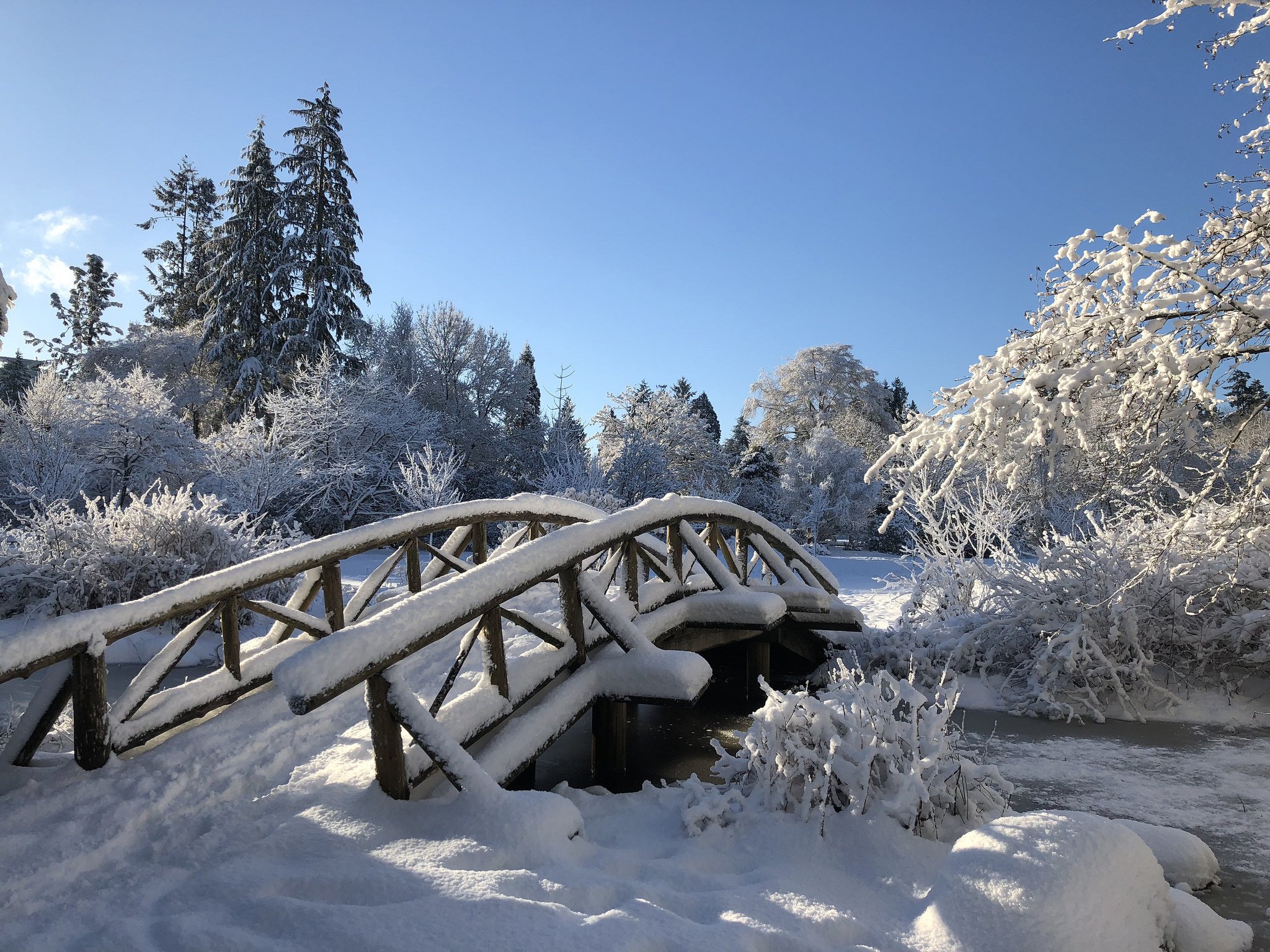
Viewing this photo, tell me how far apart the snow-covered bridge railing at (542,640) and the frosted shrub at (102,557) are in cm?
Answer: 648

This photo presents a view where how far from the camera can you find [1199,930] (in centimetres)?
295

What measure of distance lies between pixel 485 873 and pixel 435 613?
1086 mm

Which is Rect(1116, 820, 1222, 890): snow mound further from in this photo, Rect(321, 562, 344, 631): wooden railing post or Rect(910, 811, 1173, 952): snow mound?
Rect(321, 562, 344, 631): wooden railing post

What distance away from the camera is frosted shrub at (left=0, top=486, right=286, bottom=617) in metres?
10.4

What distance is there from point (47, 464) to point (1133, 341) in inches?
776

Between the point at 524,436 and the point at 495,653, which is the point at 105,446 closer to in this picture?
the point at 524,436

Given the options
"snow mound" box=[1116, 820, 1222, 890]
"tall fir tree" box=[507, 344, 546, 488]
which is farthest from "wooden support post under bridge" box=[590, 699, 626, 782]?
"tall fir tree" box=[507, 344, 546, 488]

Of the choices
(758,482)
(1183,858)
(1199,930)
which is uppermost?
(758,482)

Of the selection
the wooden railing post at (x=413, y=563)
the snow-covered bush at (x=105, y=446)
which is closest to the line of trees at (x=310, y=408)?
the snow-covered bush at (x=105, y=446)

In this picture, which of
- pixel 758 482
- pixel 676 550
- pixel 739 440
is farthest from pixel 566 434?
pixel 739 440

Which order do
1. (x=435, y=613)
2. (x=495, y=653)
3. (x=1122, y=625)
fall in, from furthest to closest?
(x=1122, y=625) → (x=495, y=653) → (x=435, y=613)

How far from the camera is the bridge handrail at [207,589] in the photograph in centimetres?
323

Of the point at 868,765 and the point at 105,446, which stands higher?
the point at 105,446

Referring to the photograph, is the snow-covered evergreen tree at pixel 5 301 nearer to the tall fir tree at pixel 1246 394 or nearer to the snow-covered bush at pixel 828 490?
the tall fir tree at pixel 1246 394
